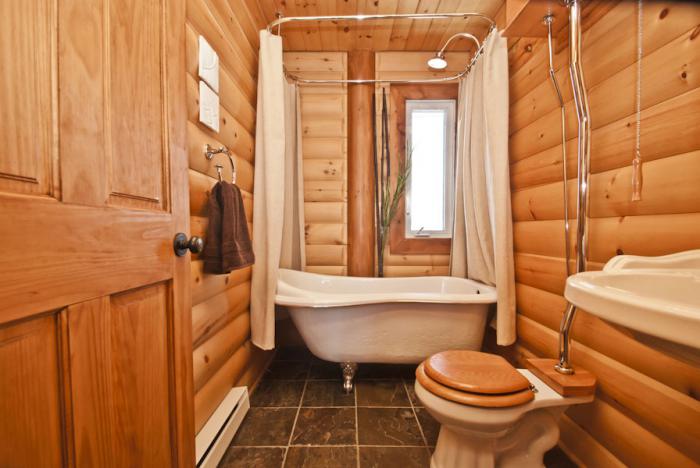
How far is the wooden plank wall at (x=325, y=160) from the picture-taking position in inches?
90.4

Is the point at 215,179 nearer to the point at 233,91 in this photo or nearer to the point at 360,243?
the point at 233,91

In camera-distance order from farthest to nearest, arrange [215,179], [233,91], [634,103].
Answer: [233,91] → [215,179] → [634,103]

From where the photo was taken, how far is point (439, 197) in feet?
7.78

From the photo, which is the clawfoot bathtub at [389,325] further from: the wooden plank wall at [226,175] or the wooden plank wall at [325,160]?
the wooden plank wall at [325,160]

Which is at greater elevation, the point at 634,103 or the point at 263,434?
the point at 634,103

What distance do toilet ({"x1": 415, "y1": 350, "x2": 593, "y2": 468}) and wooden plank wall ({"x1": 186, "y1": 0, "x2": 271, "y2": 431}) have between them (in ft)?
2.85

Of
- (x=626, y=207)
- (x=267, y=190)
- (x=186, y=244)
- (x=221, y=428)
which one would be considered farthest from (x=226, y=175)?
(x=626, y=207)

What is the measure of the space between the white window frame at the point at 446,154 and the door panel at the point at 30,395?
6.83ft

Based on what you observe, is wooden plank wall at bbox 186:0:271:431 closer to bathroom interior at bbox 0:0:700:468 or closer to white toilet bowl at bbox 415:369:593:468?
bathroom interior at bbox 0:0:700:468

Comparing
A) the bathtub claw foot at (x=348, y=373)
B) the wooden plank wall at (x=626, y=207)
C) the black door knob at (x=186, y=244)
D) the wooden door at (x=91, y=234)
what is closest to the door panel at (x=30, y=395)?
the wooden door at (x=91, y=234)

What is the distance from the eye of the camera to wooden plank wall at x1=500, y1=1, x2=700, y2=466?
81cm

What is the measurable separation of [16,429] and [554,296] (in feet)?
5.52

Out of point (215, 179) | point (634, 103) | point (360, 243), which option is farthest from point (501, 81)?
point (215, 179)

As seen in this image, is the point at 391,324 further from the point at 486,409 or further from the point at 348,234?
the point at 348,234
